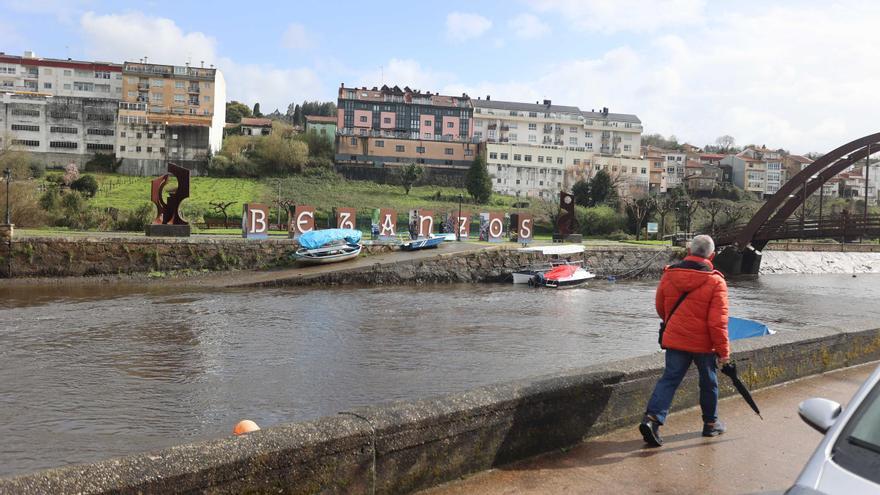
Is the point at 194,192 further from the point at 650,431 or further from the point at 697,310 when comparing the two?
the point at 650,431

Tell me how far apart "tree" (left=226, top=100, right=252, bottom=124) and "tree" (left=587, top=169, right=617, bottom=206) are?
7213cm

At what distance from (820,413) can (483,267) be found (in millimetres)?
34534

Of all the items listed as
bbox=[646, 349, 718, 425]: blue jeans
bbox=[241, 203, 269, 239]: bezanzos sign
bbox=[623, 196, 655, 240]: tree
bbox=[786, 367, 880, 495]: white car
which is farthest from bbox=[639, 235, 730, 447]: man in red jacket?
bbox=[623, 196, 655, 240]: tree

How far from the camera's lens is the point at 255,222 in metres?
38.1

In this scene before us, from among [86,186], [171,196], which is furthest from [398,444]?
[86,186]

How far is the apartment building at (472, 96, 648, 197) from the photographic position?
98.9 m

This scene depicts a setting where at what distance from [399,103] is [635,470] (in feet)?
320

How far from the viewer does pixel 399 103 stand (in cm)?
10019

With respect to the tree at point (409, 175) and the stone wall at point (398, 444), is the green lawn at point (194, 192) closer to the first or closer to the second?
the tree at point (409, 175)

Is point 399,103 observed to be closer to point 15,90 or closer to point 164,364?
point 15,90

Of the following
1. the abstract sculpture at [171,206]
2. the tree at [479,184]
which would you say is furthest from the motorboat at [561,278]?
the tree at [479,184]

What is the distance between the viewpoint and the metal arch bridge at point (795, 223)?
137 feet

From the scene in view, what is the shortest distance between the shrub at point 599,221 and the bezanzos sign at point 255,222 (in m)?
38.4

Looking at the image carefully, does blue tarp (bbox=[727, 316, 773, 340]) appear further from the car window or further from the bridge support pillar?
the bridge support pillar
